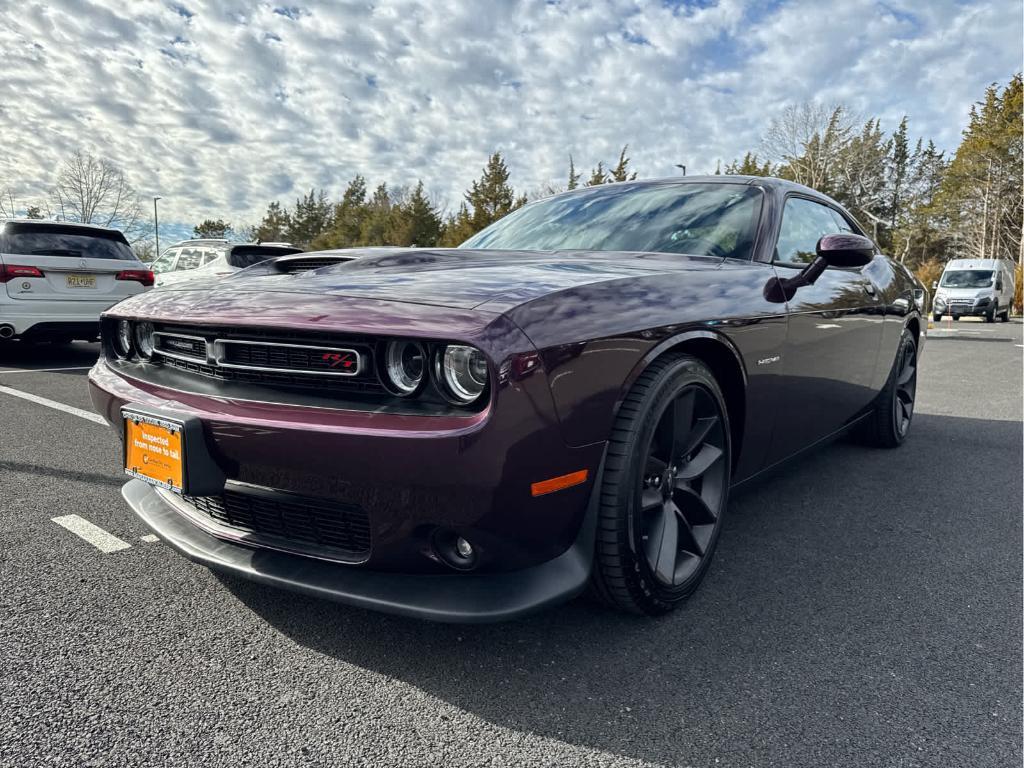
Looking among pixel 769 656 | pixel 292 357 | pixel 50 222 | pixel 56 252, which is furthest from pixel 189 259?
pixel 769 656

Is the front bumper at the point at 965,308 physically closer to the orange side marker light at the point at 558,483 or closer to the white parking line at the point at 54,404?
the white parking line at the point at 54,404

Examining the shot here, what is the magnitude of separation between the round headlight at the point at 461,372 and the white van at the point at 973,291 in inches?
966

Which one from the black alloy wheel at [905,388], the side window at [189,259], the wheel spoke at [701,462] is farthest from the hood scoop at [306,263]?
the side window at [189,259]

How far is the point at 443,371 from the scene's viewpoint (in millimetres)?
1548

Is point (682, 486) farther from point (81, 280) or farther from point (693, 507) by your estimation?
point (81, 280)

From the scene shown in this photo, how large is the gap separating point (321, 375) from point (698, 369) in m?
1.06

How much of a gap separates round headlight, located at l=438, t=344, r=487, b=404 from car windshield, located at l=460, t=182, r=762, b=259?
123 centimetres

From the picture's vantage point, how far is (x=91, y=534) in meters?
2.52

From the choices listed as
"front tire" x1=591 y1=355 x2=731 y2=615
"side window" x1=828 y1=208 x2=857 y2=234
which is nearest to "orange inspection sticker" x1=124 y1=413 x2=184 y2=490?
"front tire" x1=591 y1=355 x2=731 y2=615

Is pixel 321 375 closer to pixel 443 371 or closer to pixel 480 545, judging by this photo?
pixel 443 371

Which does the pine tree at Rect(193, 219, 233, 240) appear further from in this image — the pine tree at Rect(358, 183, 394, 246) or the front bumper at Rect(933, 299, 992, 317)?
the front bumper at Rect(933, 299, 992, 317)

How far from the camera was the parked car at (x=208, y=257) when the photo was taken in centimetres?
1023

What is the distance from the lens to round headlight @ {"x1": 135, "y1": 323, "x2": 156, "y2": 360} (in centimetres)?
219

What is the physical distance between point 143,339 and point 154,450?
613 millimetres
